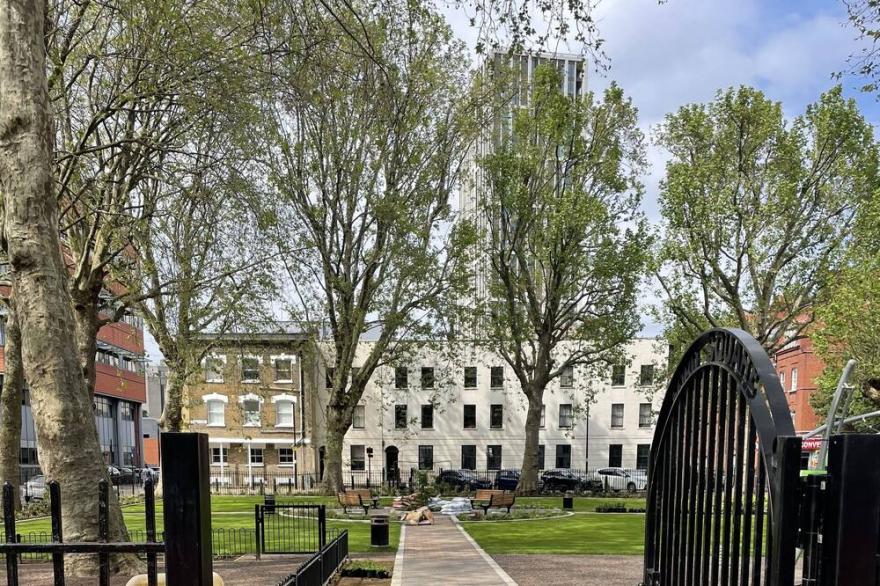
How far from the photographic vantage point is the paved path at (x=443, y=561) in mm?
10367

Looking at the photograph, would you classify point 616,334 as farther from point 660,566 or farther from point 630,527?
point 660,566

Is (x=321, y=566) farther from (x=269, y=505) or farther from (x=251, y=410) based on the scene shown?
(x=251, y=410)

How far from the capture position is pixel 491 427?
145 feet

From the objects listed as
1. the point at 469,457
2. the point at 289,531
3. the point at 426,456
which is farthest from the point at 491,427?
the point at 289,531

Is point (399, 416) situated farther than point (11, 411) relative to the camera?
Yes

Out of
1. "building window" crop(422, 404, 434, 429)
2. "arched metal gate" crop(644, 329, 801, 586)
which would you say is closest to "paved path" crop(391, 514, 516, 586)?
"arched metal gate" crop(644, 329, 801, 586)

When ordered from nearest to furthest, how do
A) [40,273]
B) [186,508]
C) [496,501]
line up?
[186,508], [40,273], [496,501]

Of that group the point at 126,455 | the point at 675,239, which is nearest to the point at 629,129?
the point at 675,239

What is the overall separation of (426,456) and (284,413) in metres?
11.1

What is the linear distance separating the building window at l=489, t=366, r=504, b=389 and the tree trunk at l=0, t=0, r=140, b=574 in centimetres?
3767

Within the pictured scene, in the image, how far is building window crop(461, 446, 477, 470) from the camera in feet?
144

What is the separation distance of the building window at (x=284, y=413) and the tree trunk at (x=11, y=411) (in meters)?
25.7

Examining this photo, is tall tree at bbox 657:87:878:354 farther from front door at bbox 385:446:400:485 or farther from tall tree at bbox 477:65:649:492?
front door at bbox 385:446:400:485

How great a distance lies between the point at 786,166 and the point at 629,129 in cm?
679
